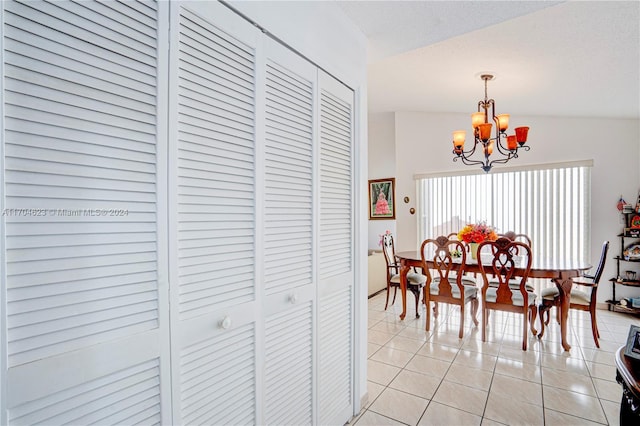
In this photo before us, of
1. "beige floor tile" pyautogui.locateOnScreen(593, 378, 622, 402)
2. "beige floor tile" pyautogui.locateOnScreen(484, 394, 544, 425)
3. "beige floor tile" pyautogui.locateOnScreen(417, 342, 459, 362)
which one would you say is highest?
"beige floor tile" pyautogui.locateOnScreen(593, 378, 622, 402)

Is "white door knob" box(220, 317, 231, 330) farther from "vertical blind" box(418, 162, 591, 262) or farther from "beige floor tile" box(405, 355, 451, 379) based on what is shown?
"vertical blind" box(418, 162, 591, 262)

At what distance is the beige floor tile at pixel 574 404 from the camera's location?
2.09m

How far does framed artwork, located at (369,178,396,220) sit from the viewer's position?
5.79 metres

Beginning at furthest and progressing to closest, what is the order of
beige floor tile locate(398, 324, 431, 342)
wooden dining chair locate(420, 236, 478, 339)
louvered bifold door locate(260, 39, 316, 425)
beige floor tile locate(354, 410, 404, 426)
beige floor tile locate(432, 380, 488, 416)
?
wooden dining chair locate(420, 236, 478, 339)
beige floor tile locate(398, 324, 431, 342)
beige floor tile locate(432, 380, 488, 416)
beige floor tile locate(354, 410, 404, 426)
louvered bifold door locate(260, 39, 316, 425)

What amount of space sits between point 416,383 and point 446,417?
1.38 feet

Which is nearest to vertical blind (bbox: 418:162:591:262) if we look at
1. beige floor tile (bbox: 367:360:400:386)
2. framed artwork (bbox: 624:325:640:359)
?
beige floor tile (bbox: 367:360:400:386)

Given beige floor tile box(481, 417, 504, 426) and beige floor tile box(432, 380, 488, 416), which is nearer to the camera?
beige floor tile box(481, 417, 504, 426)

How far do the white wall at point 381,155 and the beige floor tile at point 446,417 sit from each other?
150 inches

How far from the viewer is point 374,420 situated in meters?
2.08

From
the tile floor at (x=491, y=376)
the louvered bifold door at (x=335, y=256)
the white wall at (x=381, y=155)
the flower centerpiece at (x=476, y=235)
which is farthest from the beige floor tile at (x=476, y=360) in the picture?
the white wall at (x=381, y=155)

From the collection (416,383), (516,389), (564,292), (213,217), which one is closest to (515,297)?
(564,292)

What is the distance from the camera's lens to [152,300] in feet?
3.26

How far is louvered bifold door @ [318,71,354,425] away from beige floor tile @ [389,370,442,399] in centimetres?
58

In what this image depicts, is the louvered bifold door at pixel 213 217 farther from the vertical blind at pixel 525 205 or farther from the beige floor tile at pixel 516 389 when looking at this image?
the vertical blind at pixel 525 205
